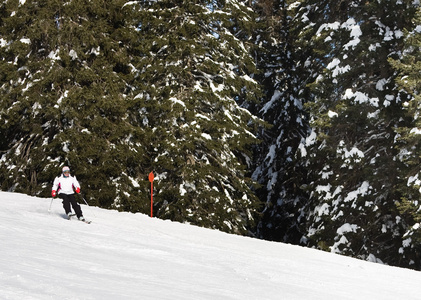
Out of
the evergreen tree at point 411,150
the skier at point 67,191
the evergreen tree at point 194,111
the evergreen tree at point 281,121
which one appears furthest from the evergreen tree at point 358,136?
the skier at point 67,191

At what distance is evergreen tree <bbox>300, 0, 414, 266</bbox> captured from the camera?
20.0 metres

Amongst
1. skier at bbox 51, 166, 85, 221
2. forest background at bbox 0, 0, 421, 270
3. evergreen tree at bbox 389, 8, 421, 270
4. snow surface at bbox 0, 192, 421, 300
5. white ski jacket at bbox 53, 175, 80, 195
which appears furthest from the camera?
forest background at bbox 0, 0, 421, 270

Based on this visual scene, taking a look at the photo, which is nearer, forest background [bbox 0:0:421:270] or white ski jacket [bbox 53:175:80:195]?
white ski jacket [bbox 53:175:80:195]

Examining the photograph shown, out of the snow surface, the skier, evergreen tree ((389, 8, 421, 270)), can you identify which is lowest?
the snow surface

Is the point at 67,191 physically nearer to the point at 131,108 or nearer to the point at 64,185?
the point at 64,185

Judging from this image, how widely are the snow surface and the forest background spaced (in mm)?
5213

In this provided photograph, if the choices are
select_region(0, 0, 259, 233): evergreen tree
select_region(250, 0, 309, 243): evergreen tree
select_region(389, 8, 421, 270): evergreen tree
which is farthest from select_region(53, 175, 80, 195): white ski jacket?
select_region(250, 0, 309, 243): evergreen tree

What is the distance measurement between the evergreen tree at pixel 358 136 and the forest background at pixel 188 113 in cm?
5

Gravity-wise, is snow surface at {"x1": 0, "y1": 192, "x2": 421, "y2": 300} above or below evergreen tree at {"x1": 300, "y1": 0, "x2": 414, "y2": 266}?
below

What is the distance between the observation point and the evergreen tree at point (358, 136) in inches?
789

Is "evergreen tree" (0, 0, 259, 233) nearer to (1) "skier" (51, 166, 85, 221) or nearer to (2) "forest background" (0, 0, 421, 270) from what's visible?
(2) "forest background" (0, 0, 421, 270)

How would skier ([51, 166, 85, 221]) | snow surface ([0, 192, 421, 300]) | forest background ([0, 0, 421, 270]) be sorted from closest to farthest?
snow surface ([0, 192, 421, 300]) < skier ([51, 166, 85, 221]) < forest background ([0, 0, 421, 270])

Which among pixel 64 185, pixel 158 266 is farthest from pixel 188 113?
pixel 158 266

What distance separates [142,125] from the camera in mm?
23094
